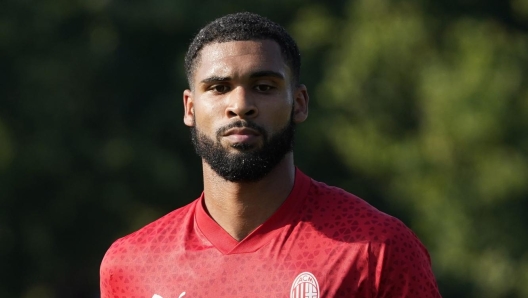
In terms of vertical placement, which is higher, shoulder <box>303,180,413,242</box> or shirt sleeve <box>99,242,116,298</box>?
shoulder <box>303,180,413,242</box>

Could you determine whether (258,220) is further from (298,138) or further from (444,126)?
(298,138)

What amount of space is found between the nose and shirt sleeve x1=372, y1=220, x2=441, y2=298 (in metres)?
0.63

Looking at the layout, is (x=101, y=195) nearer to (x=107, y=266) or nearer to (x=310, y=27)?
(x=310, y=27)

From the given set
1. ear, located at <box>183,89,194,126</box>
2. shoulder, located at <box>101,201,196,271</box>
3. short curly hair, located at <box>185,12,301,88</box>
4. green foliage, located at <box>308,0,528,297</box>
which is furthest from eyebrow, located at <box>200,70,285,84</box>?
green foliage, located at <box>308,0,528,297</box>

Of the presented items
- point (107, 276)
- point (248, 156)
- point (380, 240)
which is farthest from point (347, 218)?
point (107, 276)

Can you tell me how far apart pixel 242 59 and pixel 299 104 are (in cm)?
30

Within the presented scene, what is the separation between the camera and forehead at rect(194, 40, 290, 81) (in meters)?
4.42

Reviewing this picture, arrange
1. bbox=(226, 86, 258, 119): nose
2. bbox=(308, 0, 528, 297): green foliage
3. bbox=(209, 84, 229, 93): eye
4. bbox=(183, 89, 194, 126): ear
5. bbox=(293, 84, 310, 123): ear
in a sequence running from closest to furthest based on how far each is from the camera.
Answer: bbox=(226, 86, 258, 119): nose
bbox=(209, 84, 229, 93): eye
bbox=(293, 84, 310, 123): ear
bbox=(183, 89, 194, 126): ear
bbox=(308, 0, 528, 297): green foliage

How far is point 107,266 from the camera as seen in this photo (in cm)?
471

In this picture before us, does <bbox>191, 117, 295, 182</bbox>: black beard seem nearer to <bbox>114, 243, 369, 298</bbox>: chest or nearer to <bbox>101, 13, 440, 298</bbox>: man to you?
<bbox>101, 13, 440, 298</bbox>: man

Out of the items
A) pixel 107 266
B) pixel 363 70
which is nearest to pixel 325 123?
pixel 363 70

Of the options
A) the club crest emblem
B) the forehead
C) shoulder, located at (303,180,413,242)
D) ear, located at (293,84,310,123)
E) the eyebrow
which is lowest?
the club crest emblem

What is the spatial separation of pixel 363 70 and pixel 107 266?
38.8 feet

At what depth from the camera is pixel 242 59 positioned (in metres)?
4.45
